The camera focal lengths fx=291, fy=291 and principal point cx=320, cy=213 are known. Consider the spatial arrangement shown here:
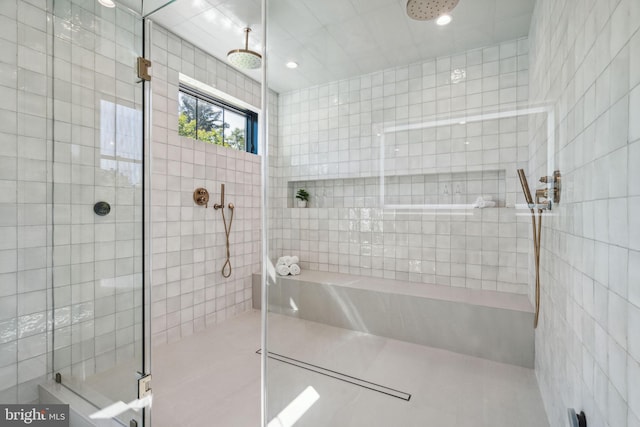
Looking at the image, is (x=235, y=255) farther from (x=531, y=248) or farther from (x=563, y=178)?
(x=563, y=178)

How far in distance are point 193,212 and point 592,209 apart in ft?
8.68

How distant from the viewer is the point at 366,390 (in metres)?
1.51

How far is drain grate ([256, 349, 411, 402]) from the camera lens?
151cm

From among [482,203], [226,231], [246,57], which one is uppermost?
[246,57]

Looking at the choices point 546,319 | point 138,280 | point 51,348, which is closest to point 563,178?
point 546,319

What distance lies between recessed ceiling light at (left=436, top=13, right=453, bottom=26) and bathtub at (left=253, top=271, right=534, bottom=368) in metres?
1.27

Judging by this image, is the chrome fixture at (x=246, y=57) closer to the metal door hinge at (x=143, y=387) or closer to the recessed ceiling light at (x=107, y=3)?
the recessed ceiling light at (x=107, y=3)

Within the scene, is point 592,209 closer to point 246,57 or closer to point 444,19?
point 444,19

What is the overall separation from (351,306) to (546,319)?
934 mm

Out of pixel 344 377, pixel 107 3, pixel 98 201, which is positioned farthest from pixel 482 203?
pixel 107 3

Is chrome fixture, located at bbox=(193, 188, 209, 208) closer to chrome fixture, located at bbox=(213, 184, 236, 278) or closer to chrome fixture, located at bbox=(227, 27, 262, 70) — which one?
chrome fixture, located at bbox=(213, 184, 236, 278)

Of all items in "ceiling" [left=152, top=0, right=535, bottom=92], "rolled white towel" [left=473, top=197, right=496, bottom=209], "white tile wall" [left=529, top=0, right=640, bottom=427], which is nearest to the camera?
"white tile wall" [left=529, top=0, right=640, bottom=427]

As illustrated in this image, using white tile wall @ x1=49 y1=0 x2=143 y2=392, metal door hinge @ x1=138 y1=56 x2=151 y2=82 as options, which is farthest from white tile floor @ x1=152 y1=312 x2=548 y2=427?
metal door hinge @ x1=138 y1=56 x2=151 y2=82

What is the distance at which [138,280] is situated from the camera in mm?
1411
